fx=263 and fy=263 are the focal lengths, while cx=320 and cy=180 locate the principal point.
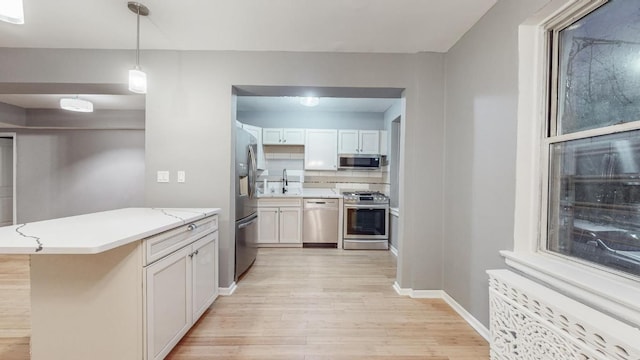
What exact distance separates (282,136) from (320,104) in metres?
0.90

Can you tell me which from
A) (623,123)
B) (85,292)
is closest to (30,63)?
(85,292)

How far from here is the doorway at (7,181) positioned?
4.94 m

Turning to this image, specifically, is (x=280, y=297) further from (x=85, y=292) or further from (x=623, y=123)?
(x=623, y=123)

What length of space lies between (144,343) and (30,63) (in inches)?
118

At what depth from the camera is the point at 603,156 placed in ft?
4.15

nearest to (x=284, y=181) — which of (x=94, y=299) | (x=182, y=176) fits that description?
(x=182, y=176)

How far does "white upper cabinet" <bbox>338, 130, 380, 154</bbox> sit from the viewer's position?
4805mm

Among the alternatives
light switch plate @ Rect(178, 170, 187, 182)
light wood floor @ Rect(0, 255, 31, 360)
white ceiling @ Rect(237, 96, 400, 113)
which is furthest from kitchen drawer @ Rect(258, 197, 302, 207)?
light wood floor @ Rect(0, 255, 31, 360)

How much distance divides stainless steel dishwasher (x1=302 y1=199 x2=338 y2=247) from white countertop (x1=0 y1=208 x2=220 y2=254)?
2624 mm

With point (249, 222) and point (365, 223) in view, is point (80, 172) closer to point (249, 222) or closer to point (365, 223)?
point (249, 222)

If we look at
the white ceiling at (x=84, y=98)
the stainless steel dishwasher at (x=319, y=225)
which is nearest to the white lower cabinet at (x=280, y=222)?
the stainless steel dishwasher at (x=319, y=225)

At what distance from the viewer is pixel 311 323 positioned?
84.4 inches

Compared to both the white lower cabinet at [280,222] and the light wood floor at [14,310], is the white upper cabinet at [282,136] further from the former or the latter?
the light wood floor at [14,310]

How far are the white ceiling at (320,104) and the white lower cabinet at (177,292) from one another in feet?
8.77
